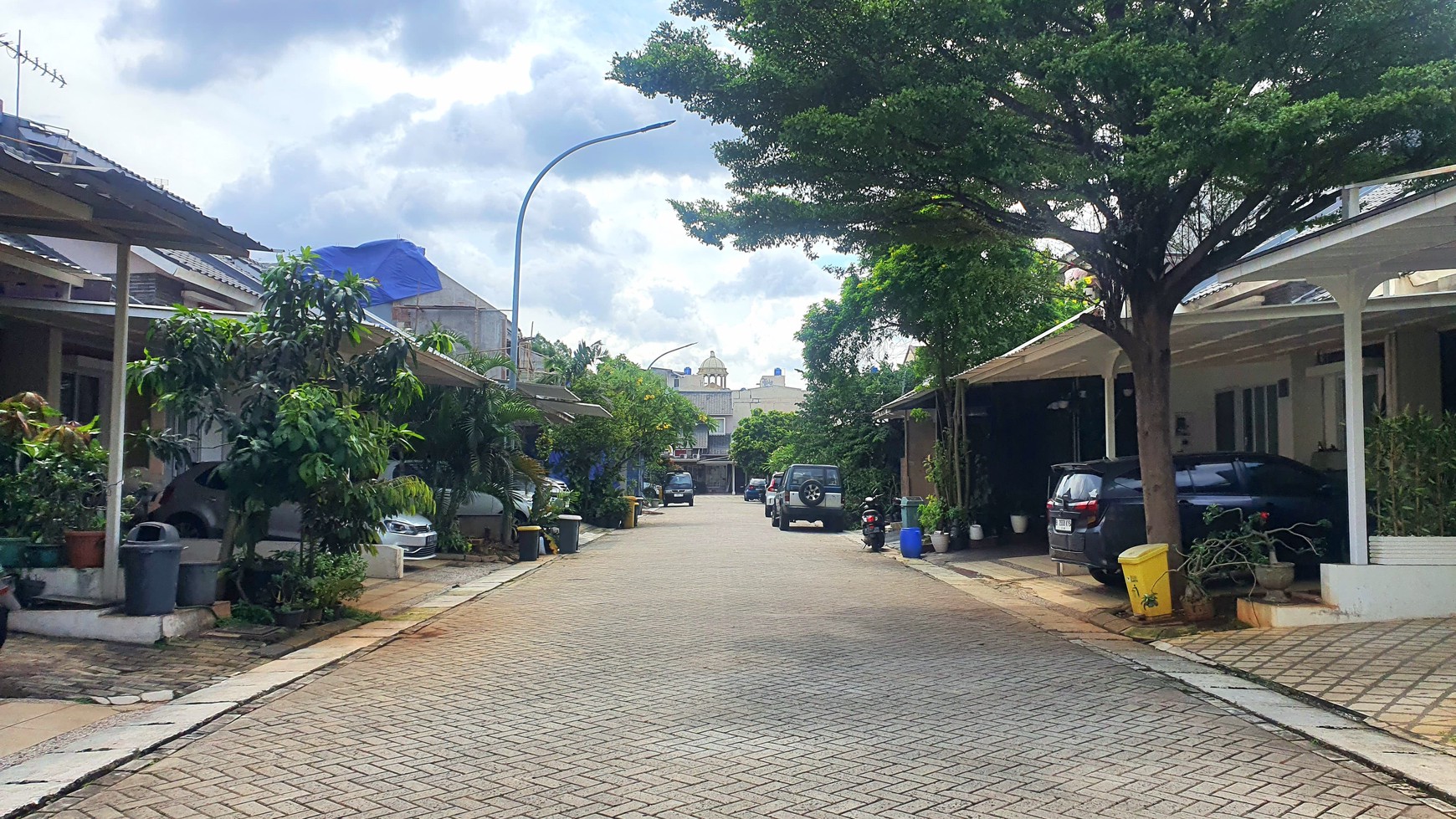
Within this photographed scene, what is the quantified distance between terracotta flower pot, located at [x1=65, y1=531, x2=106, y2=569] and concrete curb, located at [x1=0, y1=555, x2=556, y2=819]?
196cm

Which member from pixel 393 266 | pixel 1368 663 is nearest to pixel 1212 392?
pixel 1368 663

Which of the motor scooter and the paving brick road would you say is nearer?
the paving brick road

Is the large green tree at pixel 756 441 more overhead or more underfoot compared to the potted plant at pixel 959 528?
more overhead

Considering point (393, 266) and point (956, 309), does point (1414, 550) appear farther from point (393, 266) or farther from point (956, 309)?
point (393, 266)

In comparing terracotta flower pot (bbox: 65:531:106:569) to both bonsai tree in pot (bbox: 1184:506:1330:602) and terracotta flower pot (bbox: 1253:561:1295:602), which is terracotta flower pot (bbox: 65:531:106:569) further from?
terracotta flower pot (bbox: 1253:561:1295:602)

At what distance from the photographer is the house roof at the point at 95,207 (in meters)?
7.63

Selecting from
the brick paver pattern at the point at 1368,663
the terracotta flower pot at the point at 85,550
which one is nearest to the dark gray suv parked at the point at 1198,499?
the brick paver pattern at the point at 1368,663

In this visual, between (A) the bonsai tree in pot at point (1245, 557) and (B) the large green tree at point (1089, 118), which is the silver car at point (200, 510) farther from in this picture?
(A) the bonsai tree in pot at point (1245, 557)

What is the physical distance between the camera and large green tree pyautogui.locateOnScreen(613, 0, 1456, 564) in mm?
9562

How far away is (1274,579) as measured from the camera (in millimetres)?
10664

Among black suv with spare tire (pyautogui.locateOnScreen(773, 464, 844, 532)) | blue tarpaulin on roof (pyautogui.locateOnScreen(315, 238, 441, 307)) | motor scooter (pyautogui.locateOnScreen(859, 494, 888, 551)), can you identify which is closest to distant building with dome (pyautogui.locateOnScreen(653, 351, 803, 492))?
blue tarpaulin on roof (pyautogui.locateOnScreen(315, 238, 441, 307))

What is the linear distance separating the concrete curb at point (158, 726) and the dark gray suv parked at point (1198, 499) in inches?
304

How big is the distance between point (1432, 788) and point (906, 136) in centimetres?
721

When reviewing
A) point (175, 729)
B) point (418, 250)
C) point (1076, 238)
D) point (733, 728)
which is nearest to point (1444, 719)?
point (733, 728)
